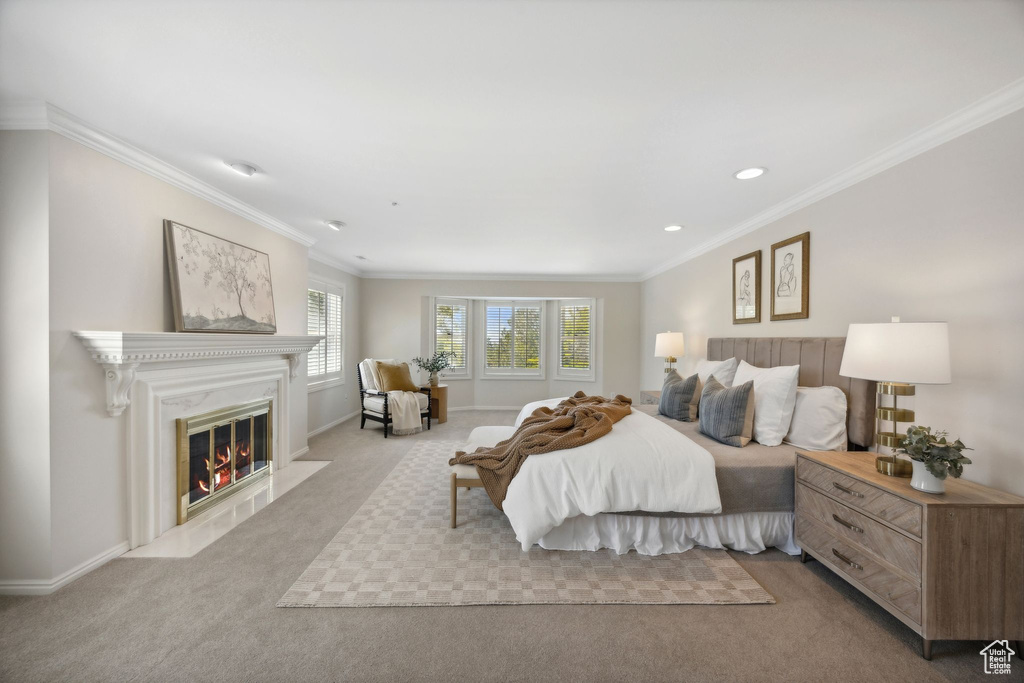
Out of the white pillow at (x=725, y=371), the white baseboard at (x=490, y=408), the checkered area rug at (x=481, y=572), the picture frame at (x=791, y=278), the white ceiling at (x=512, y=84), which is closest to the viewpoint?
the white ceiling at (x=512, y=84)

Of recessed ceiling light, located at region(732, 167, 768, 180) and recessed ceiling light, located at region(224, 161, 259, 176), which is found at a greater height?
recessed ceiling light, located at region(224, 161, 259, 176)

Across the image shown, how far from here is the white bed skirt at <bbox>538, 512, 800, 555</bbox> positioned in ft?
8.48

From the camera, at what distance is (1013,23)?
1.46m

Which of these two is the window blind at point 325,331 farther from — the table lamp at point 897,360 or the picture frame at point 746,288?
the table lamp at point 897,360

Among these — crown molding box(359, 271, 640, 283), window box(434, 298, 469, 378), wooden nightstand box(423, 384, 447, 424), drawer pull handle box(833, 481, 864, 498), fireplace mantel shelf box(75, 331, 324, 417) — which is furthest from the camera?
window box(434, 298, 469, 378)

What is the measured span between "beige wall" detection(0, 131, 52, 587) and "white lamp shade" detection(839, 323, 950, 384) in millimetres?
4176

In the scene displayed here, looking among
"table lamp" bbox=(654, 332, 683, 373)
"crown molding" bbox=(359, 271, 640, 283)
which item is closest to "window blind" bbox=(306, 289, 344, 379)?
"crown molding" bbox=(359, 271, 640, 283)

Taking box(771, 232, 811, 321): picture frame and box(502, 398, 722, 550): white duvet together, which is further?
box(771, 232, 811, 321): picture frame

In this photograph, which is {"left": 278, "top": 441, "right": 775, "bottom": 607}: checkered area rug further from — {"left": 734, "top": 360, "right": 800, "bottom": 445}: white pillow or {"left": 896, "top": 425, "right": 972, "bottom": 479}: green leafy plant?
{"left": 896, "top": 425, "right": 972, "bottom": 479}: green leafy plant

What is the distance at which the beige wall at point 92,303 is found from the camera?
7.04 feet

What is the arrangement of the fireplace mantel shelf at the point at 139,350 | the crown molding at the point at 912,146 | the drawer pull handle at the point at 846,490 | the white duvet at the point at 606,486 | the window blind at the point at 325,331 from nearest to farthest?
the crown molding at the point at 912,146, the drawer pull handle at the point at 846,490, the fireplace mantel shelf at the point at 139,350, the white duvet at the point at 606,486, the window blind at the point at 325,331

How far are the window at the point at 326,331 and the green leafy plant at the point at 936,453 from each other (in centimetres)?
553

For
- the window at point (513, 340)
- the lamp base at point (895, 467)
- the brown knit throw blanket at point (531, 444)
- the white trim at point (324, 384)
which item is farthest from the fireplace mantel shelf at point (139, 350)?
the window at point (513, 340)

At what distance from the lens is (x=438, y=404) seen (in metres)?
6.39
